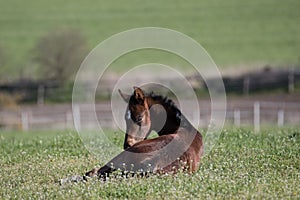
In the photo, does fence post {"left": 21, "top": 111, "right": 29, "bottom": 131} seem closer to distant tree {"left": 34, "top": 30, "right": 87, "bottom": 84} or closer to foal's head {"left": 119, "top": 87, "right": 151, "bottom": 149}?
distant tree {"left": 34, "top": 30, "right": 87, "bottom": 84}

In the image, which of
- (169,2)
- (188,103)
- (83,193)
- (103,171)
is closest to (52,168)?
(103,171)

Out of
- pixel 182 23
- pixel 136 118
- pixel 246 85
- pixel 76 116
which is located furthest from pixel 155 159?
pixel 182 23

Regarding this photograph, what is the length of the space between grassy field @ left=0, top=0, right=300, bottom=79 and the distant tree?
286 inches

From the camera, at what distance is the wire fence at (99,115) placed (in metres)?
38.1

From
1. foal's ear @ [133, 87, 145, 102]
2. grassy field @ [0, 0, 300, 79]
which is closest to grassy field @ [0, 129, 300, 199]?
foal's ear @ [133, 87, 145, 102]

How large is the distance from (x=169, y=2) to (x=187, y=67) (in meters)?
22.3

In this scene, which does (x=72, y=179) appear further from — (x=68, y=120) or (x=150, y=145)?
(x=68, y=120)

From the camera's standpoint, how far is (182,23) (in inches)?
2879

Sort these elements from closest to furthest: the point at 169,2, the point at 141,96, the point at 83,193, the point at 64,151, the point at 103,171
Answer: the point at 83,193
the point at 103,171
the point at 141,96
the point at 64,151
the point at 169,2

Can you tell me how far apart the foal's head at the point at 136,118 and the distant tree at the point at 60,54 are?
1558 inches

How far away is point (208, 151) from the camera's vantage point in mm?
12773

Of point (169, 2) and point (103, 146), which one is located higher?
point (169, 2)

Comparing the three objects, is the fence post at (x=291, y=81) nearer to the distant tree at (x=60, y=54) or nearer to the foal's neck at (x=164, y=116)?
the distant tree at (x=60, y=54)

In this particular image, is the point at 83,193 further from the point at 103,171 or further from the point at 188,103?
the point at 188,103
